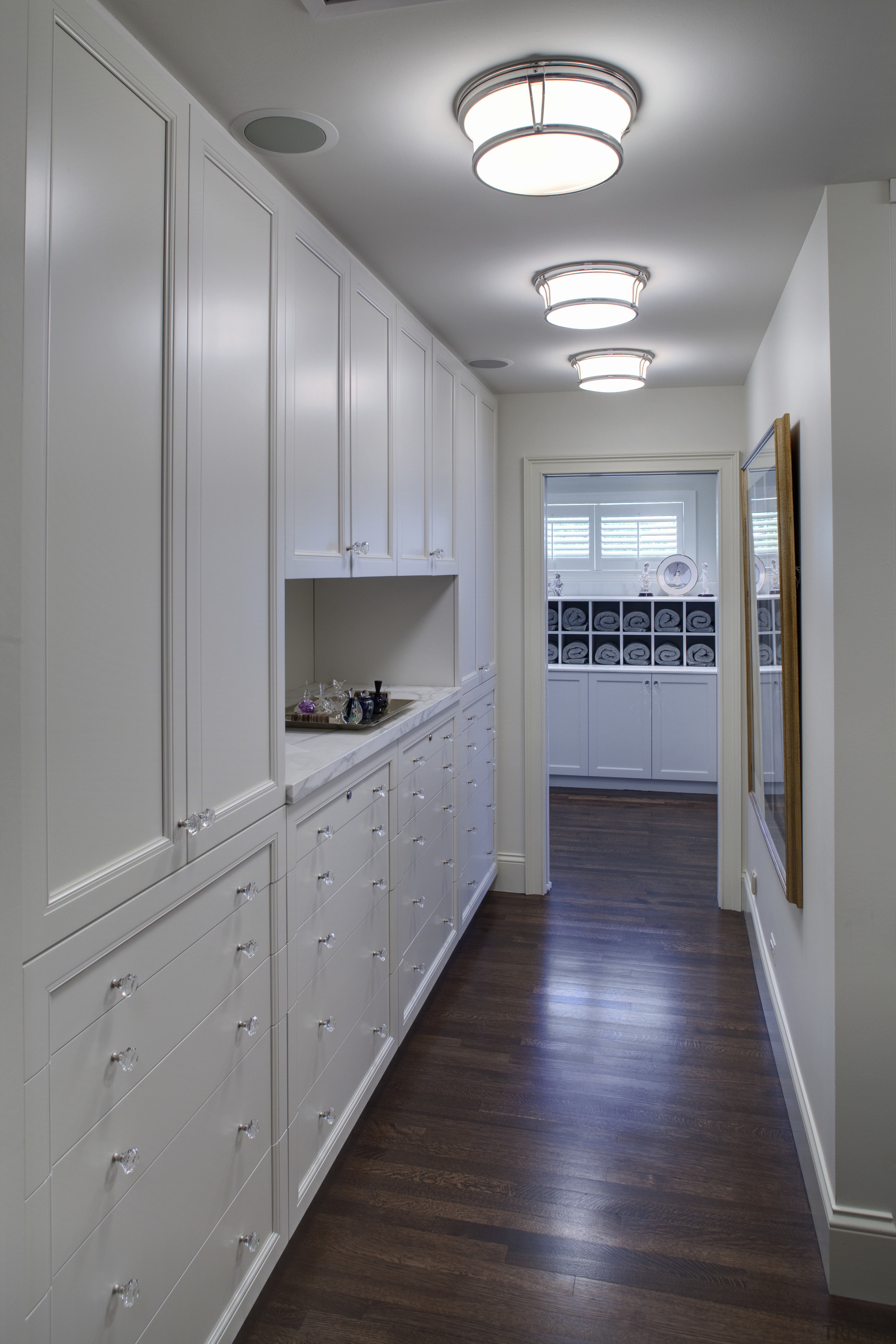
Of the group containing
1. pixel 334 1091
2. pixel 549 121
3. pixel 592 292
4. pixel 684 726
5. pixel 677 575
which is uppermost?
pixel 592 292

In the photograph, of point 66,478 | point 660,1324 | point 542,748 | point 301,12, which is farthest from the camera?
point 542,748

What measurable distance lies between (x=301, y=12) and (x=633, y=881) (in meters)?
4.22

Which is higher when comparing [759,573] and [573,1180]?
[759,573]

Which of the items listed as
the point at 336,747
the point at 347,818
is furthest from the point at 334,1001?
the point at 336,747

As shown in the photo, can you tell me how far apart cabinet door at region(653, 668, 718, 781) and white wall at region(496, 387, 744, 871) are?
245 cm

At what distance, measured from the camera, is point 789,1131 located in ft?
8.74

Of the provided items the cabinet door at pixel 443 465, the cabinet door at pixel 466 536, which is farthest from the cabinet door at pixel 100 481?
the cabinet door at pixel 466 536

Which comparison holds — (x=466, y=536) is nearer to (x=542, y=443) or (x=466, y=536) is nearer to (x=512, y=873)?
(x=542, y=443)

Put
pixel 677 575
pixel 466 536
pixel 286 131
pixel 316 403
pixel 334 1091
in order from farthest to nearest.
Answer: pixel 677 575 < pixel 466 536 < pixel 334 1091 < pixel 316 403 < pixel 286 131

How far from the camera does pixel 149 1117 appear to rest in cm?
147

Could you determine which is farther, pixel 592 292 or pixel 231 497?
pixel 592 292

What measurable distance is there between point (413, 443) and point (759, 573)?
128 cm

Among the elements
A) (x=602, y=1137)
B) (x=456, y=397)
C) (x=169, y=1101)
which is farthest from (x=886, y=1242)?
(x=456, y=397)

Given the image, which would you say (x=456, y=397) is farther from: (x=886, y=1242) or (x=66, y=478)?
(x=886, y=1242)
